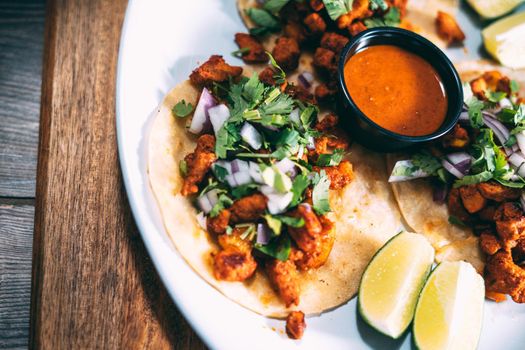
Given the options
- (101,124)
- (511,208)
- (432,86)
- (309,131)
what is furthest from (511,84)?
(101,124)

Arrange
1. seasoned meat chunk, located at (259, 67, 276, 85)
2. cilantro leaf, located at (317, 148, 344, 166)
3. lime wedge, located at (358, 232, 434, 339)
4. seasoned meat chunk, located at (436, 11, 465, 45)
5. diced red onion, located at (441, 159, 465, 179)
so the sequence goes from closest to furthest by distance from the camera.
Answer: lime wedge, located at (358, 232, 434, 339) < cilantro leaf, located at (317, 148, 344, 166) < seasoned meat chunk, located at (259, 67, 276, 85) < diced red onion, located at (441, 159, 465, 179) < seasoned meat chunk, located at (436, 11, 465, 45)

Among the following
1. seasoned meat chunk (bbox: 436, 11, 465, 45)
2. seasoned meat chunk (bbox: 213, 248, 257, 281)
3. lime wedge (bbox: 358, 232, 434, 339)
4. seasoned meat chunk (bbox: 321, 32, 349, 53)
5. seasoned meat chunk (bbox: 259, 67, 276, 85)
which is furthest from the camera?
seasoned meat chunk (bbox: 436, 11, 465, 45)

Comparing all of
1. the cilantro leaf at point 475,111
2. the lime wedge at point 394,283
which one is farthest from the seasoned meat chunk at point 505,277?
the cilantro leaf at point 475,111

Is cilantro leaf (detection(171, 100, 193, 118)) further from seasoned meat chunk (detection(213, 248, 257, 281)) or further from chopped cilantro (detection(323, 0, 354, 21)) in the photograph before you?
chopped cilantro (detection(323, 0, 354, 21))

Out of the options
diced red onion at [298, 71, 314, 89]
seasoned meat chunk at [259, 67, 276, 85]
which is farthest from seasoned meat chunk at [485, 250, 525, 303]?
seasoned meat chunk at [259, 67, 276, 85]

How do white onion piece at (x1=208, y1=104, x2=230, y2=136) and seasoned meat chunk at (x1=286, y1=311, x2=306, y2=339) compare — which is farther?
white onion piece at (x1=208, y1=104, x2=230, y2=136)

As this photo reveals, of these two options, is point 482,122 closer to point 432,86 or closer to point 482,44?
point 432,86

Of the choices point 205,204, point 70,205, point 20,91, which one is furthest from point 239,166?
point 20,91
